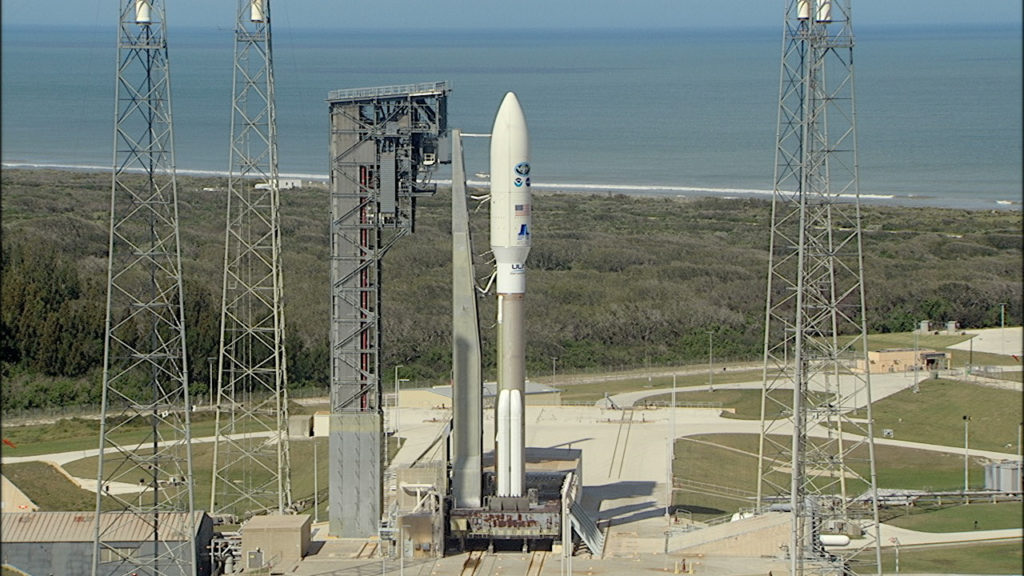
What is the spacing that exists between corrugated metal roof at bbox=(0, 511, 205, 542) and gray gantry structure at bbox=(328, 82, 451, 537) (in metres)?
5.22

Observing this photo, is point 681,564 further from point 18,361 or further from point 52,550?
point 18,361

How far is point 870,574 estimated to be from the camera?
45250 mm

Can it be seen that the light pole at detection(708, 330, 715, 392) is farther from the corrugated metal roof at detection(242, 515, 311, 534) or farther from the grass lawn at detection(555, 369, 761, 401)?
the corrugated metal roof at detection(242, 515, 311, 534)

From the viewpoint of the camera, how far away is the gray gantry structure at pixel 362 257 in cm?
4978

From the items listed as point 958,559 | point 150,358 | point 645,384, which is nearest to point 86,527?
point 150,358

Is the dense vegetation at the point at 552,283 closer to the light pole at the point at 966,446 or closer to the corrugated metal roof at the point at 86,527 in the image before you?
the light pole at the point at 966,446

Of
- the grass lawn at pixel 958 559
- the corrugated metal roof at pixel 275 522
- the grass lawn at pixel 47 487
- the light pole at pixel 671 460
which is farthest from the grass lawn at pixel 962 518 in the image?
the grass lawn at pixel 47 487

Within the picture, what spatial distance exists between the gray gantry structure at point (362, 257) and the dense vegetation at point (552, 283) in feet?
42.8

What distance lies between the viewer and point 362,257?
4991 cm

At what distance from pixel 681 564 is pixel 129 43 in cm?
2041

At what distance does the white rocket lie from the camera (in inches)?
1865

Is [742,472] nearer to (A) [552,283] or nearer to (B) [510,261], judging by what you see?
(B) [510,261]

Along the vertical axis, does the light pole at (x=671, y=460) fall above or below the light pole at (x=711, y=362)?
below

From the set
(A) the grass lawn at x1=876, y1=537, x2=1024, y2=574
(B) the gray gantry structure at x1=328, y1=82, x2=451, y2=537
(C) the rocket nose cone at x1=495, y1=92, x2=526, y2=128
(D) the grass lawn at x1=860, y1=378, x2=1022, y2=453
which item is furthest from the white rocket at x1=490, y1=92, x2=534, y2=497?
(D) the grass lawn at x1=860, y1=378, x2=1022, y2=453
